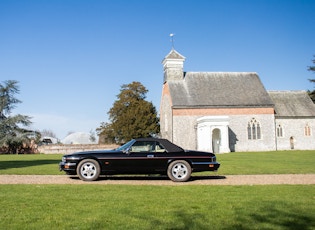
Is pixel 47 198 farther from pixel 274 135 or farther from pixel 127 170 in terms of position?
pixel 274 135

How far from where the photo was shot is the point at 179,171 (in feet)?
34.7

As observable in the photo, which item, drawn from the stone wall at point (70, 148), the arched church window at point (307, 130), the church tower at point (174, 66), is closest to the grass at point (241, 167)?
the stone wall at point (70, 148)

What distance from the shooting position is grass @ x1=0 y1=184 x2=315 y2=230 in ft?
16.3

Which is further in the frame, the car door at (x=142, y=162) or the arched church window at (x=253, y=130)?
the arched church window at (x=253, y=130)

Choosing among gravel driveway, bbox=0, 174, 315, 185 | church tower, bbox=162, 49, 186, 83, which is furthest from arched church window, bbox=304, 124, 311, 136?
gravel driveway, bbox=0, 174, 315, 185

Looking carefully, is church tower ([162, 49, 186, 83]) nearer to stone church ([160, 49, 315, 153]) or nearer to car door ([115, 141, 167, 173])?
stone church ([160, 49, 315, 153])

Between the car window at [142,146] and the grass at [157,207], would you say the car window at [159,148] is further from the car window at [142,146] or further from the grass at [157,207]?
the grass at [157,207]

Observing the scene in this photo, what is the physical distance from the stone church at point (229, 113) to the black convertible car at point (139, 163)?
2832cm

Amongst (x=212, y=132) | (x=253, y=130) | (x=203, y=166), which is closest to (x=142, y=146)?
(x=203, y=166)

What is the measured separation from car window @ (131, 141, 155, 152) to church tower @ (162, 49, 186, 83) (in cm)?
3411

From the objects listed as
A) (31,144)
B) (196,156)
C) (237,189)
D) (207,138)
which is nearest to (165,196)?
(237,189)

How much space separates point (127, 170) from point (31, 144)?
137 feet

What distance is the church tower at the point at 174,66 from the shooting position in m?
44.8

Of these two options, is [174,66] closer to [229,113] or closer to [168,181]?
[229,113]
